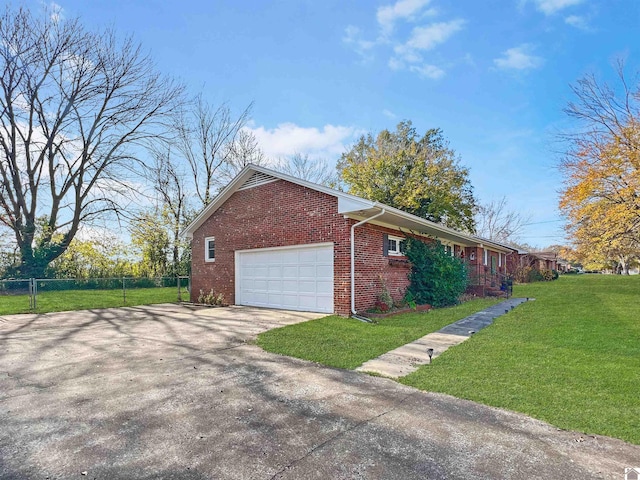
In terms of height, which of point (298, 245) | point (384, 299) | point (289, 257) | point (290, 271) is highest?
point (298, 245)

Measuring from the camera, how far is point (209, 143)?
27.4 m

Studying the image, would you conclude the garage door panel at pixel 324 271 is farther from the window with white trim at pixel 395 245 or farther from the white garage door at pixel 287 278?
the window with white trim at pixel 395 245

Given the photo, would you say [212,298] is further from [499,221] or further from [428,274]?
[499,221]

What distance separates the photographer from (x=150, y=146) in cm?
2059

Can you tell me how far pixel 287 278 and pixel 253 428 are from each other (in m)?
8.04

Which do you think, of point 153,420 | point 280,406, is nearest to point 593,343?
point 280,406

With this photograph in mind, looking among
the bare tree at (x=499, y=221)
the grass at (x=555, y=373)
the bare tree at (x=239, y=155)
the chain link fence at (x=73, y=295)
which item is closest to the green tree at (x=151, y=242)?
the chain link fence at (x=73, y=295)

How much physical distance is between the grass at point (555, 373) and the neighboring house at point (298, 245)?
3.59m

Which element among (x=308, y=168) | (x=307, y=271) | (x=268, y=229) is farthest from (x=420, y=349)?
(x=308, y=168)

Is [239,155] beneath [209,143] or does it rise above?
beneath

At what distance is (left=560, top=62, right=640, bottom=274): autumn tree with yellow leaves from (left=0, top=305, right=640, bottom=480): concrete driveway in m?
Answer: 14.0

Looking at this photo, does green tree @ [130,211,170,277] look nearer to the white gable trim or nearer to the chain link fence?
the chain link fence

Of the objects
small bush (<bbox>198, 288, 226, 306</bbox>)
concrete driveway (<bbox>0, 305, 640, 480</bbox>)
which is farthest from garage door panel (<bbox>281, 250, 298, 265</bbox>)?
concrete driveway (<bbox>0, 305, 640, 480</bbox>)

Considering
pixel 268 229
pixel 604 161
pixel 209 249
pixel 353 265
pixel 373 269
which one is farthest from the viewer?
pixel 209 249
